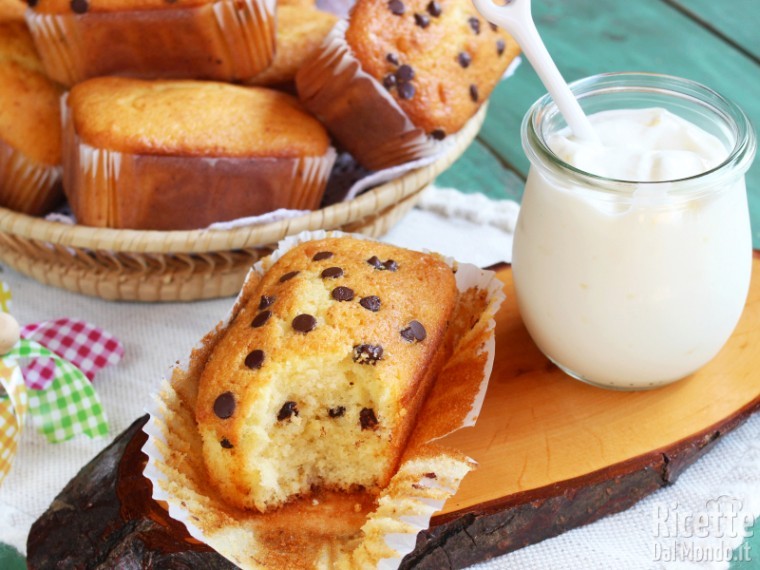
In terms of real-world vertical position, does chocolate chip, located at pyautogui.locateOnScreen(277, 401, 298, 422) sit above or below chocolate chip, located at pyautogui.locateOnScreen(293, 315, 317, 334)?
below

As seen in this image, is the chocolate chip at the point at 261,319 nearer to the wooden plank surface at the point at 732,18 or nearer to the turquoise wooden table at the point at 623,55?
the turquoise wooden table at the point at 623,55

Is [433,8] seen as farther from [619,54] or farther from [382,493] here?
[382,493]

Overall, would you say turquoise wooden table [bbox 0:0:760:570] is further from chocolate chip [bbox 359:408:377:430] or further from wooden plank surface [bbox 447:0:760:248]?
chocolate chip [bbox 359:408:377:430]

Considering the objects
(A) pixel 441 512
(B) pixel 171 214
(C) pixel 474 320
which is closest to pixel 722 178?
(C) pixel 474 320

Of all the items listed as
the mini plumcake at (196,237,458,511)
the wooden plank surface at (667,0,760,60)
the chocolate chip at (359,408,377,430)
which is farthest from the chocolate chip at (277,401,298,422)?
the wooden plank surface at (667,0,760,60)

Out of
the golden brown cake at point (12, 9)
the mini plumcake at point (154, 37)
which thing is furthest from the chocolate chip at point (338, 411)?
the golden brown cake at point (12, 9)

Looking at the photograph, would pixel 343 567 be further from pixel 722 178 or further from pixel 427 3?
pixel 427 3

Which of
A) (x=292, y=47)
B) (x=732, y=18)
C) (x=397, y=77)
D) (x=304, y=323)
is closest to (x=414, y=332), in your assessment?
(x=304, y=323)
